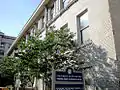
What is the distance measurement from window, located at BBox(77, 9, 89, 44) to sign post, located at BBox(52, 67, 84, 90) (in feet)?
11.6

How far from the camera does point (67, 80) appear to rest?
5078 mm

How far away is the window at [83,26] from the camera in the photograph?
28.5 feet

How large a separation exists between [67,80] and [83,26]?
14.7 feet

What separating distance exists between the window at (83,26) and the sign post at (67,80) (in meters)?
3.55

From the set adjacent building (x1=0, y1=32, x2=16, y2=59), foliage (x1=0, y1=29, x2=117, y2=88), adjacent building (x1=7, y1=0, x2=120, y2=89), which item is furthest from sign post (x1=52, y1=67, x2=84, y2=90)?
adjacent building (x1=0, y1=32, x2=16, y2=59)

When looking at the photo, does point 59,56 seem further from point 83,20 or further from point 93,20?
point 83,20

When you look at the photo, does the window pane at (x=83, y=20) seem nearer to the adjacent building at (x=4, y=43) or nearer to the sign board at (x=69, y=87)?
the sign board at (x=69, y=87)

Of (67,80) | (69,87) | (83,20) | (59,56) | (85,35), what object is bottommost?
(69,87)

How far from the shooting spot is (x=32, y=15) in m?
16.5

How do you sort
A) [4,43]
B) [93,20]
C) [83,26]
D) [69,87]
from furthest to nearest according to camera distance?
[4,43]
[83,26]
[93,20]
[69,87]

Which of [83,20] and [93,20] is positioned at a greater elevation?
[83,20]

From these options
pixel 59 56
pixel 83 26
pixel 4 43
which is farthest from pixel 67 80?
pixel 4 43

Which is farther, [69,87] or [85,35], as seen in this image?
[85,35]

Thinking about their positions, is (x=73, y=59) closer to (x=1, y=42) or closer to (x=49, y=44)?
(x=49, y=44)
